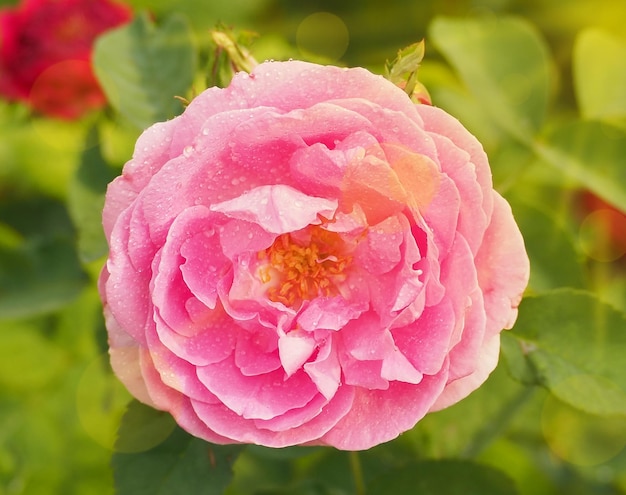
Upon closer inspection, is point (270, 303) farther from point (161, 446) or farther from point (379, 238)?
point (161, 446)

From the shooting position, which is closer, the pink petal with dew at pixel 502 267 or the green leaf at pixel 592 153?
the pink petal with dew at pixel 502 267

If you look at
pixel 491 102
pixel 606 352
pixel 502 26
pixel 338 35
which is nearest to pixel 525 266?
pixel 606 352

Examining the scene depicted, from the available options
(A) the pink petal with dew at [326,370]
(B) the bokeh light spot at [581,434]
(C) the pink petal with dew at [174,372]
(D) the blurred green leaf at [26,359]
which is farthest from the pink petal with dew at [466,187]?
(D) the blurred green leaf at [26,359]

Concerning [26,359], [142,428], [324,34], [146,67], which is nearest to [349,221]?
[142,428]

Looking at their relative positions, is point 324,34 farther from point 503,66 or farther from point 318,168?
point 318,168

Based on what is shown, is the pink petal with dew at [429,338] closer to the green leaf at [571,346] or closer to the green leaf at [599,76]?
the green leaf at [571,346]

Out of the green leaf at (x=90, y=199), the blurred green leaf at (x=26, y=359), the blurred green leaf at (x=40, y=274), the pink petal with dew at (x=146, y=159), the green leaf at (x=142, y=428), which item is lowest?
the blurred green leaf at (x=26, y=359)
